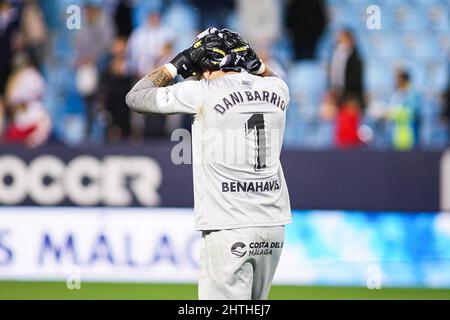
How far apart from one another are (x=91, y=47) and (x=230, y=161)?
8743 millimetres

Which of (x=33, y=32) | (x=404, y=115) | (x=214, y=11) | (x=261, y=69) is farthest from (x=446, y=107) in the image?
(x=261, y=69)

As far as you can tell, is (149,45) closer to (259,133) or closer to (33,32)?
(33,32)

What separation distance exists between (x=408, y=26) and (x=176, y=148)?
5659mm

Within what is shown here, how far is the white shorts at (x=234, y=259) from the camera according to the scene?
5582 millimetres

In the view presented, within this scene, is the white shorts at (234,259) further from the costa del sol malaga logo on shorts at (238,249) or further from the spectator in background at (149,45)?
the spectator in background at (149,45)

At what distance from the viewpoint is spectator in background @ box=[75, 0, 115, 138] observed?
45.2ft

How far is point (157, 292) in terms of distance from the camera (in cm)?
1021

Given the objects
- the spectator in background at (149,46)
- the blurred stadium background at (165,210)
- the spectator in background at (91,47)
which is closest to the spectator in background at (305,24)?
the blurred stadium background at (165,210)

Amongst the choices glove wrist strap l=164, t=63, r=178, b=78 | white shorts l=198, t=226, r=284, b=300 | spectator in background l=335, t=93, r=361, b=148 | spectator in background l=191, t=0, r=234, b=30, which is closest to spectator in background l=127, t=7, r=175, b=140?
spectator in background l=191, t=0, r=234, b=30

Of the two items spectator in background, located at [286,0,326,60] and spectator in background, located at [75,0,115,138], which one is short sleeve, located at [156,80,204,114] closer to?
spectator in background, located at [75,0,115,138]

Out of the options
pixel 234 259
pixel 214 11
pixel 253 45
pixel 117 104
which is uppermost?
pixel 214 11

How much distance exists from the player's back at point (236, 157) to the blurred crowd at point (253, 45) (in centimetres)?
704
